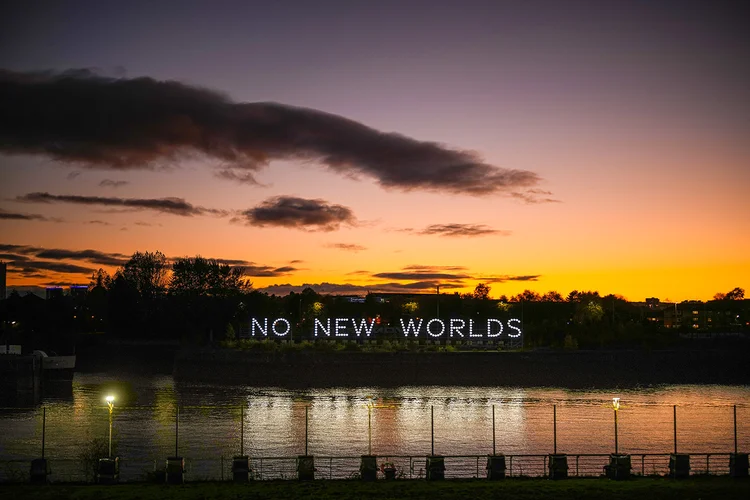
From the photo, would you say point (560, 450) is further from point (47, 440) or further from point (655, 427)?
point (47, 440)

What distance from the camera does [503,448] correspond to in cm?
5825

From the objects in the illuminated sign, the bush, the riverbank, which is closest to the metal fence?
the bush

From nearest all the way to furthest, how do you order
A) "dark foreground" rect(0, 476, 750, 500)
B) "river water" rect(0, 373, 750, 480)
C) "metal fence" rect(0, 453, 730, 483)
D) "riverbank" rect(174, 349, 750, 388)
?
"dark foreground" rect(0, 476, 750, 500) < "metal fence" rect(0, 453, 730, 483) < "river water" rect(0, 373, 750, 480) < "riverbank" rect(174, 349, 750, 388)

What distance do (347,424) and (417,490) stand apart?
34.8m

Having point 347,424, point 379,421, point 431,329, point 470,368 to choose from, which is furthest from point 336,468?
point 431,329

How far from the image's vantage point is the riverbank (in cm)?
11769

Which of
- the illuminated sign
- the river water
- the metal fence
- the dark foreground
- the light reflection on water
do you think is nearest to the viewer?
the dark foreground

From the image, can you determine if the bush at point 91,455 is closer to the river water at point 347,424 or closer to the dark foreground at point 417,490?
the river water at point 347,424

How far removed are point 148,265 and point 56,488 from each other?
160599 millimetres

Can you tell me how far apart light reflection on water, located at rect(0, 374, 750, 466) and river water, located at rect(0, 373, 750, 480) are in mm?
122

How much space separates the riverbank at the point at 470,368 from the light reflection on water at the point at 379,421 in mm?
6587

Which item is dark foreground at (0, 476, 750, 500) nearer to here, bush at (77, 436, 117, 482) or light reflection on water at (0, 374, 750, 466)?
bush at (77, 436, 117, 482)

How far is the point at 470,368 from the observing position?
4641 inches

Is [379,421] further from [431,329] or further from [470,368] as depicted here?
[431,329]
